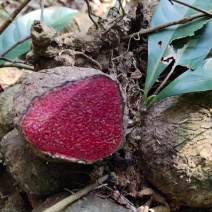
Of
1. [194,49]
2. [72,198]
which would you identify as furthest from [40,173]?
[194,49]

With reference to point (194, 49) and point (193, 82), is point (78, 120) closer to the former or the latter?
point (193, 82)

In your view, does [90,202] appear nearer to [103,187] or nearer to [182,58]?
[103,187]

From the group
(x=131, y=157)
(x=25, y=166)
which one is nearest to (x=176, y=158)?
(x=131, y=157)

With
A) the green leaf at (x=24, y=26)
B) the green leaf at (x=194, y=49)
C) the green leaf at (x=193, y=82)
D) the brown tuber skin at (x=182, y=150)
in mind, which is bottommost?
the brown tuber skin at (x=182, y=150)

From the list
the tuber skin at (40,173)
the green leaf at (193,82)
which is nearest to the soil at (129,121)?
the tuber skin at (40,173)

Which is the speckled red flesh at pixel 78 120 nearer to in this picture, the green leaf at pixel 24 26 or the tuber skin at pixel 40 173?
the tuber skin at pixel 40 173
